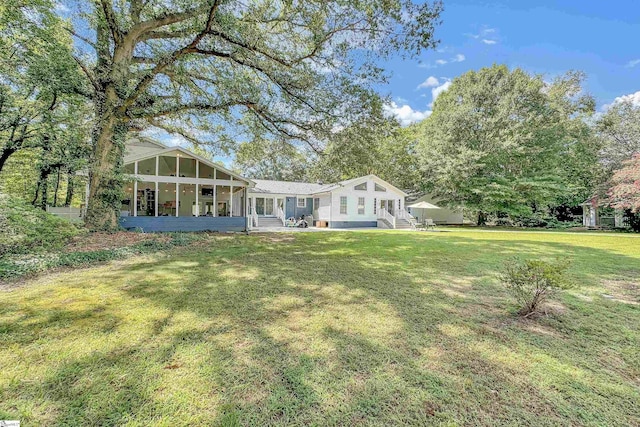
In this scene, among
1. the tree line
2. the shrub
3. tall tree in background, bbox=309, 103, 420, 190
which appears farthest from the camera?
tall tree in background, bbox=309, 103, 420, 190

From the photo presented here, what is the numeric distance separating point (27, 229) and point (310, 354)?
8586mm

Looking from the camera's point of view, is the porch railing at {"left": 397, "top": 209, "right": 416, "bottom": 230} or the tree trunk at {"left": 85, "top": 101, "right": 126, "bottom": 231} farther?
the porch railing at {"left": 397, "top": 209, "right": 416, "bottom": 230}

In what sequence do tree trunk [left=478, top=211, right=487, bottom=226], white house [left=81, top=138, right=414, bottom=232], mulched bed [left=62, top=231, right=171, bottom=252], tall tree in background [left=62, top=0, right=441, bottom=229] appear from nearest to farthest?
mulched bed [left=62, top=231, right=171, bottom=252], tall tree in background [left=62, top=0, right=441, bottom=229], white house [left=81, top=138, right=414, bottom=232], tree trunk [left=478, top=211, right=487, bottom=226]

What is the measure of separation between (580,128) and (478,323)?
29994 millimetres

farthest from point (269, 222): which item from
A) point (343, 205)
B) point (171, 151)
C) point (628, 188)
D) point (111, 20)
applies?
point (628, 188)

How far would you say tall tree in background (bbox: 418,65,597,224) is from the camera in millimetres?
22656

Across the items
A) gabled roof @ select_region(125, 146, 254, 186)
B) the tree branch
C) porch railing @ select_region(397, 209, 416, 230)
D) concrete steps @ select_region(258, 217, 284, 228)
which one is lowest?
concrete steps @ select_region(258, 217, 284, 228)

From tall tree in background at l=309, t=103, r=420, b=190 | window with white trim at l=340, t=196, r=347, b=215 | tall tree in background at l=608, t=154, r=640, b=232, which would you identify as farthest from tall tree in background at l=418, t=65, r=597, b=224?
tall tree in background at l=309, t=103, r=420, b=190

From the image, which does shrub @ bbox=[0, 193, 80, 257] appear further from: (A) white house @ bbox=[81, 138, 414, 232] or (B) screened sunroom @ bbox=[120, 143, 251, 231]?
(A) white house @ bbox=[81, 138, 414, 232]

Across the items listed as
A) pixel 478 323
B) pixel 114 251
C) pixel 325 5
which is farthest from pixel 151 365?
pixel 325 5

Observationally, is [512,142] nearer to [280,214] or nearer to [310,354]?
[280,214]

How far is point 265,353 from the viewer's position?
2.73 m

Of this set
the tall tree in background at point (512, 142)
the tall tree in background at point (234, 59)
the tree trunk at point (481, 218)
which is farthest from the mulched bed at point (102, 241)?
the tree trunk at point (481, 218)

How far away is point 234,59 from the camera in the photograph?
9.72 meters
